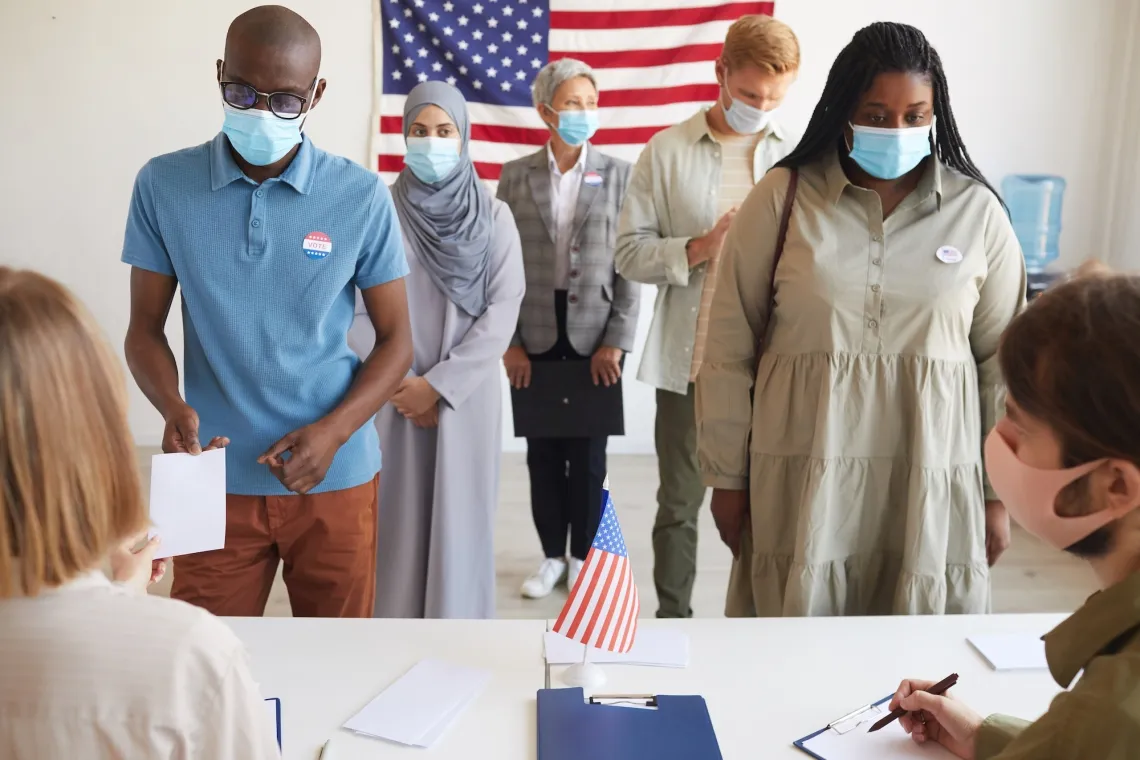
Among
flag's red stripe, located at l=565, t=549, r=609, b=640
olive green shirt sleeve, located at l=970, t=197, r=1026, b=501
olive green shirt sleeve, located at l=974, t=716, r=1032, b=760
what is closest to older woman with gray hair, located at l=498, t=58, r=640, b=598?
olive green shirt sleeve, located at l=970, t=197, r=1026, b=501

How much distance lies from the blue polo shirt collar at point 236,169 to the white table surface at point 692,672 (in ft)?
2.46

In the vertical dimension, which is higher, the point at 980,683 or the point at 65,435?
the point at 65,435

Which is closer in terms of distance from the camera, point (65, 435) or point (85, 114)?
point (65, 435)

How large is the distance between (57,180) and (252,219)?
366cm

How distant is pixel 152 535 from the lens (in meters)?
1.40

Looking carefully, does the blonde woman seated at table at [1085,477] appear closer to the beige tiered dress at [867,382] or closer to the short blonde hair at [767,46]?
the beige tiered dress at [867,382]

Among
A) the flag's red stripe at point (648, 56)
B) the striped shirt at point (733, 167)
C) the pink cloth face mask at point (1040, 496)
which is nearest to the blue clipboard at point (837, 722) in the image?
the pink cloth face mask at point (1040, 496)

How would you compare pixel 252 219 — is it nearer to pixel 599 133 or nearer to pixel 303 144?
pixel 303 144

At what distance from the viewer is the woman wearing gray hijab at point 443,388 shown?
2.44 metres

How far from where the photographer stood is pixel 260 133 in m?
1.68

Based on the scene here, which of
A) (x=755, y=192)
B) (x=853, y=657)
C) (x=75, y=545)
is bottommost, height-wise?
(x=853, y=657)

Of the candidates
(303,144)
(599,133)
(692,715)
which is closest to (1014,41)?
(599,133)

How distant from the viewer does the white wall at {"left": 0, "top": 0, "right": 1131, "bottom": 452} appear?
4566mm

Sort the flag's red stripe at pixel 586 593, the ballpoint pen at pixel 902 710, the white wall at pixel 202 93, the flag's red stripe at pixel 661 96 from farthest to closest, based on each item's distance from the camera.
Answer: the flag's red stripe at pixel 661 96, the white wall at pixel 202 93, the flag's red stripe at pixel 586 593, the ballpoint pen at pixel 902 710
